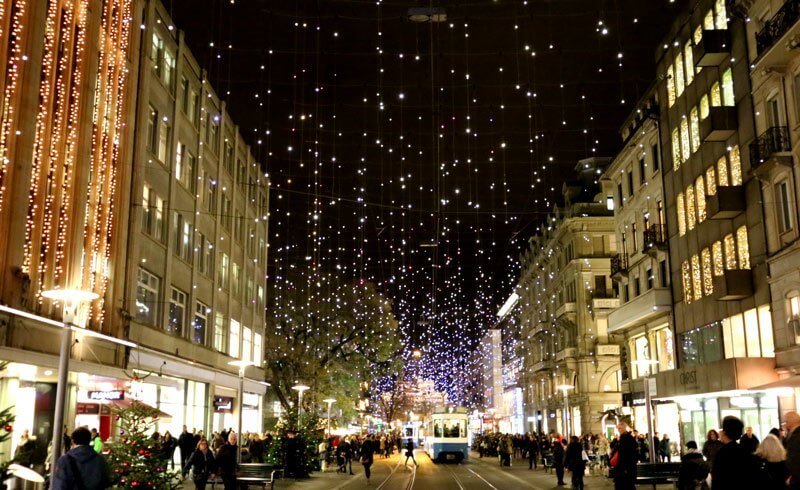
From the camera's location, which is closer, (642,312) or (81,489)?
(81,489)

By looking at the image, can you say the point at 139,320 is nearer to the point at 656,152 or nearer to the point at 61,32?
the point at 61,32

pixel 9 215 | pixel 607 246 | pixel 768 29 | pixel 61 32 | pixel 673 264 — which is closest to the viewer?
pixel 9 215

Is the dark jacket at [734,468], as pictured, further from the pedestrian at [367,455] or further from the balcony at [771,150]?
the pedestrian at [367,455]

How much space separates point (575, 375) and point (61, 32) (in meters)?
46.6

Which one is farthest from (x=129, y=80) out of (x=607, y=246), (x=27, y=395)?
(x=607, y=246)

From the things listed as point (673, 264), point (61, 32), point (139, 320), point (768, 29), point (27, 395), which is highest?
point (768, 29)

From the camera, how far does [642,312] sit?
38.2m

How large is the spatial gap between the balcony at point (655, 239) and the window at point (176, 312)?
21414mm

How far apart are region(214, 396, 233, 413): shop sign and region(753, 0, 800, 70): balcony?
89.2ft

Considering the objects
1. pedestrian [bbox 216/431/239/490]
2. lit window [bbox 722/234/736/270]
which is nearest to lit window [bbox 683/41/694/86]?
lit window [bbox 722/234/736/270]

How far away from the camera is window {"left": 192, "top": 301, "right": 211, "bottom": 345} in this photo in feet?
111

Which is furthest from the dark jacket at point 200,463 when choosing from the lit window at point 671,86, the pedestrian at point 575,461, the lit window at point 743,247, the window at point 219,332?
the lit window at point 671,86

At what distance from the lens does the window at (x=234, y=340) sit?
41062 millimetres

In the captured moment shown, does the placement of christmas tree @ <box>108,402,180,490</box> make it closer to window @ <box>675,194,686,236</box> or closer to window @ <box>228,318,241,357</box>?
window @ <box>228,318,241,357</box>
